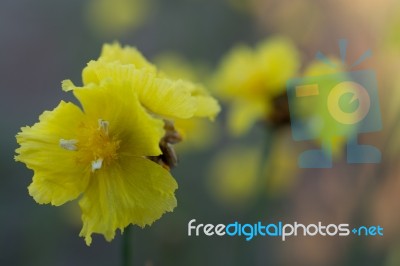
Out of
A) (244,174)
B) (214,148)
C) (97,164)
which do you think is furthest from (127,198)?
(214,148)

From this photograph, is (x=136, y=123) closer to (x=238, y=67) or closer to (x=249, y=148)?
(x=238, y=67)

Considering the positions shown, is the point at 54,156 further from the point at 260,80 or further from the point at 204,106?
the point at 260,80

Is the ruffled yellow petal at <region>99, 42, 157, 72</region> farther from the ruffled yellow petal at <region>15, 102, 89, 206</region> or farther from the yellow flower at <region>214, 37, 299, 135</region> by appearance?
the yellow flower at <region>214, 37, 299, 135</region>

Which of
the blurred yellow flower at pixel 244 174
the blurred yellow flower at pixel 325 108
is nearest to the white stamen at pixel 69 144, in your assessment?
the blurred yellow flower at pixel 325 108

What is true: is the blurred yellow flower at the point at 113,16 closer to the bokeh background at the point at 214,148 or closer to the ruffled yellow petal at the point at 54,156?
the bokeh background at the point at 214,148

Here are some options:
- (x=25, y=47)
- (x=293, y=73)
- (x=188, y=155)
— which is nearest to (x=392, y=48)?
(x=293, y=73)

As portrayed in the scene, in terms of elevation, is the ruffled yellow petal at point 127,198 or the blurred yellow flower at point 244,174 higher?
the blurred yellow flower at point 244,174
